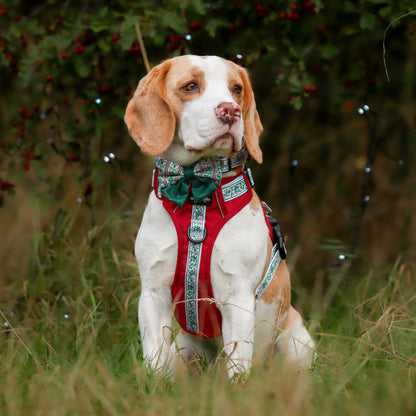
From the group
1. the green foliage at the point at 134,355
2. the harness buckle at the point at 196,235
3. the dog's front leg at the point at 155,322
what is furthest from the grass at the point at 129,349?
the harness buckle at the point at 196,235

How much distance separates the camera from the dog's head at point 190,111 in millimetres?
2691

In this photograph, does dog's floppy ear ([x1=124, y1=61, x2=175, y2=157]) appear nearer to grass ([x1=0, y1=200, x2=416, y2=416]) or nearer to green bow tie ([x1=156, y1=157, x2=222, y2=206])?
green bow tie ([x1=156, y1=157, x2=222, y2=206])

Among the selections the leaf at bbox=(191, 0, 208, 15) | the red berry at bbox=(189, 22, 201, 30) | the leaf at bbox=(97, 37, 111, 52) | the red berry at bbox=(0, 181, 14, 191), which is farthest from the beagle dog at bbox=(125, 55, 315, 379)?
the red berry at bbox=(0, 181, 14, 191)

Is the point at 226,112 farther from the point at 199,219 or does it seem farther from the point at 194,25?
the point at 194,25

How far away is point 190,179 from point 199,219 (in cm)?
18

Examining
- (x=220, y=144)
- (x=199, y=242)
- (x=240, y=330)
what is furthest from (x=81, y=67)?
(x=240, y=330)

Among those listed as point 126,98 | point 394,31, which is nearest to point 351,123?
point 394,31

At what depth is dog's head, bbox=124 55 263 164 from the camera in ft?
8.83

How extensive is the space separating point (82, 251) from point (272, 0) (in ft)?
6.10

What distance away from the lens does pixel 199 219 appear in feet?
9.19

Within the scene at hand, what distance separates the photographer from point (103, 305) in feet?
12.5

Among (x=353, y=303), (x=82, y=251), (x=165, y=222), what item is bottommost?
(x=353, y=303)

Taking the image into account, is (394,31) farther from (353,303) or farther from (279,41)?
(353,303)

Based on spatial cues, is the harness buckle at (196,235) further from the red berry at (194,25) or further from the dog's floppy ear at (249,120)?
the red berry at (194,25)
